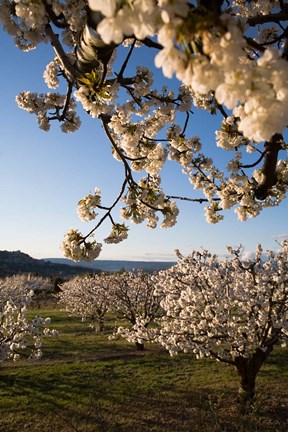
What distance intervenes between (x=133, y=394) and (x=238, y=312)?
15.0ft

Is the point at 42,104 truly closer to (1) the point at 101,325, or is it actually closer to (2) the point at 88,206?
(2) the point at 88,206

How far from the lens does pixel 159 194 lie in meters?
4.79

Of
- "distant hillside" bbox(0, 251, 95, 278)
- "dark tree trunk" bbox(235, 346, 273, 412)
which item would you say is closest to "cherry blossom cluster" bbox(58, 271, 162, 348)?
"dark tree trunk" bbox(235, 346, 273, 412)

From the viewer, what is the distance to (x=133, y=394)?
11789mm

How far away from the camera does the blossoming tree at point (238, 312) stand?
387 inches

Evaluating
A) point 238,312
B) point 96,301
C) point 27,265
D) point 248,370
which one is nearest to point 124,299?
point 96,301

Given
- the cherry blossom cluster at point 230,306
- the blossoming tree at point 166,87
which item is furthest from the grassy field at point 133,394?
the blossoming tree at point 166,87

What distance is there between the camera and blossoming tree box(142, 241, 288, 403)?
982 cm

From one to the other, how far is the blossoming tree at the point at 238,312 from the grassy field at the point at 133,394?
3.72 feet

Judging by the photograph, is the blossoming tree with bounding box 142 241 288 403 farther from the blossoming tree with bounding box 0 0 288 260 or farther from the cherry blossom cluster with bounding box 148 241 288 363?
the blossoming tree with bounding box 0 0 288 260

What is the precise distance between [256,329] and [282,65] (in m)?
9.90

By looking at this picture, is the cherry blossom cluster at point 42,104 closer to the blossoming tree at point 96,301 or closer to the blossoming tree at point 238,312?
the blossoming tree at point 238,312

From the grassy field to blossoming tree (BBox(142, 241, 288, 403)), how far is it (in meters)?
1.14

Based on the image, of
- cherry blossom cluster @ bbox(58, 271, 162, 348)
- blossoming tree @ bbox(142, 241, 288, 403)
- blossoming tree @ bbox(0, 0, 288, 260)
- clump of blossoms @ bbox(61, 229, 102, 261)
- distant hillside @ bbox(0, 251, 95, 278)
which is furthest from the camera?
distant hillside @ bbox(0, 251, 95, 278)
